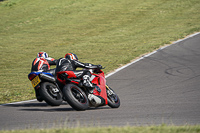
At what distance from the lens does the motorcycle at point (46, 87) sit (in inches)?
316

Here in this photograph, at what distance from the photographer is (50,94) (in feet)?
27.3

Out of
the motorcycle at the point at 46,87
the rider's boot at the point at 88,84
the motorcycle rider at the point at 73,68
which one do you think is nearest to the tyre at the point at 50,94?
the motorcycle at the point at 46,87

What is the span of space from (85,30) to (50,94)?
19.8m

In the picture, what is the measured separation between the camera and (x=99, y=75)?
324 inches

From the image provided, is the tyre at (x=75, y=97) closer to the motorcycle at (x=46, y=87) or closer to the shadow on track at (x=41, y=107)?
the shadow on track at (x=41, y=107)

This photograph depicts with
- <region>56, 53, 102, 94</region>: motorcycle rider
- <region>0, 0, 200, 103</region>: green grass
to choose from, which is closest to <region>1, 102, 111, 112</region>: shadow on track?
<region>56, 53, 102, 94</region>: motorcycle rider

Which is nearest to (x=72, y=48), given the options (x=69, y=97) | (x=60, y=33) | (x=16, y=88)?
(x=60, y=33)

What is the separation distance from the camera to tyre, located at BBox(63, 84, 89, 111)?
723 cm

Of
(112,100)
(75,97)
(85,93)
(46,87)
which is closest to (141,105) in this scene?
(112,100)

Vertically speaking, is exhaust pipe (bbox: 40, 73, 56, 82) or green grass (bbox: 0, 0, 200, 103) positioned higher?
green grass (bbox: 0, 0, 200, 103)

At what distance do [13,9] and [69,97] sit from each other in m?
33.8

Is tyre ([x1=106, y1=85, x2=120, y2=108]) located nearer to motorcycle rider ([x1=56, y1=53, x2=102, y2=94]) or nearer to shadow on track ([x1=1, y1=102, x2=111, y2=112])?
shadow on track ([x1=1, y1=102, x2=111, y2=112])

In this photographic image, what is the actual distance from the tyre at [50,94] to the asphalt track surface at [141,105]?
182 millimetres

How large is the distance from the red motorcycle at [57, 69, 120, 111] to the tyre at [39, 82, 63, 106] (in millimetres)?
326
